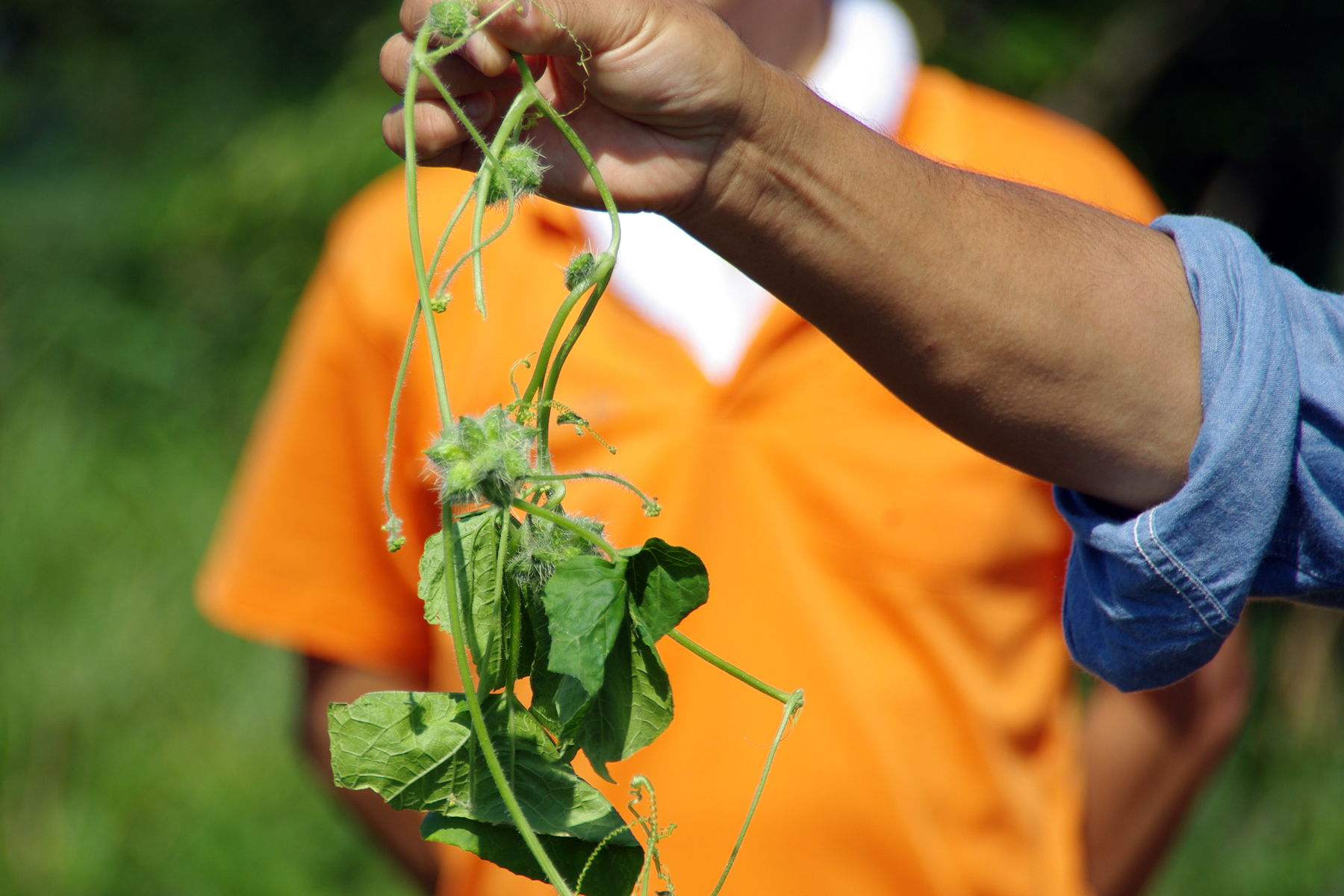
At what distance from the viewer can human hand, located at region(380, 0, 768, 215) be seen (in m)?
0.78

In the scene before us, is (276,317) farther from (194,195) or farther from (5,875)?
(5,875)

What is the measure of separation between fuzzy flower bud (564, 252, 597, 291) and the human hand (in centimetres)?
11

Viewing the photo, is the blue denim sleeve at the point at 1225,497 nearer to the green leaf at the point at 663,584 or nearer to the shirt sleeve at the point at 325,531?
the green leaf at the point at 663,584

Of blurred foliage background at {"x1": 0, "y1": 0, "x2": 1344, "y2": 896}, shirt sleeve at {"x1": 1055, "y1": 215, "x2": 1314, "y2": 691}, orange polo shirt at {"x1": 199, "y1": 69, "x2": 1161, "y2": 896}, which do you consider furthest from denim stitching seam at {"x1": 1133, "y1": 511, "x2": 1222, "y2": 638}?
blurred foliage background at {"x1": 0, "y1": 0, "x2": 1344, "y2": 896}

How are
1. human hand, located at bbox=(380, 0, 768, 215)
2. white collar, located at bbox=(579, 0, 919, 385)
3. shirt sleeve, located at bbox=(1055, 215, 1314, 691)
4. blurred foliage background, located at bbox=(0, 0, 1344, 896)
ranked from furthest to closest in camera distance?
1. blurred foliage background, located at bbox=(0, 0, 1344, 896)
2. white collar, located at bbox=(579, 0, 919, 385)
3. shirt sleeve, located at bbox=(1055, 215, 1314, 691)
4. human hand, located at bbox=(380, 0, 768, 215)

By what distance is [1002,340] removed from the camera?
0.88 meters

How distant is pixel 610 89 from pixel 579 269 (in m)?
0.15

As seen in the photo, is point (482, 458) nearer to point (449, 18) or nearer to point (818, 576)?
point (449, 18)

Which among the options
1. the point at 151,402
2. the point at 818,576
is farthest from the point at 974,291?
the point at 151,402

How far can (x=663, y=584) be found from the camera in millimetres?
751

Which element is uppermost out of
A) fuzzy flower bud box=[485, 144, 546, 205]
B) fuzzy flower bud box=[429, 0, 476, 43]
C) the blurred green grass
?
fuzzy flower bud box=[429, 0, 476, 43]

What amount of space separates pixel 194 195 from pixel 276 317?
0.67 m

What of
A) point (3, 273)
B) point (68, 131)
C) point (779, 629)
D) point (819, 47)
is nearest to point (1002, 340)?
point (779, 629)

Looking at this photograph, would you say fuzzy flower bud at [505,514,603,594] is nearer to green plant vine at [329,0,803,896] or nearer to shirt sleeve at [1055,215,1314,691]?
green plant vine at [329,0,803,896]
